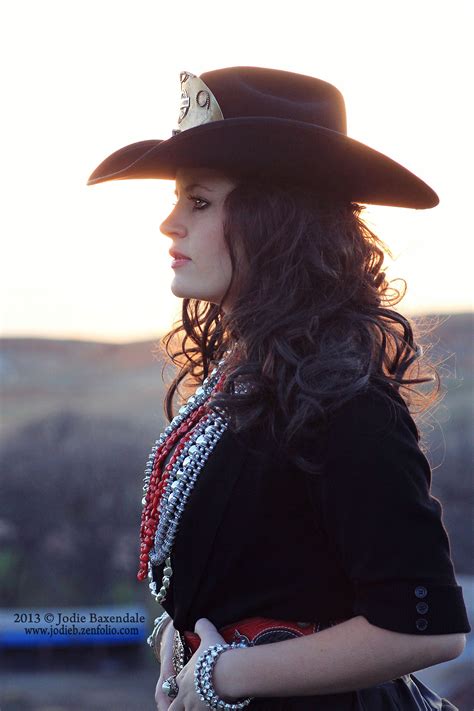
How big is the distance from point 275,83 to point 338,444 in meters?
0.94

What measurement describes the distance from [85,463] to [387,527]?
668 cm

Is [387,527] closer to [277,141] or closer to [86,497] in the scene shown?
[277,141]

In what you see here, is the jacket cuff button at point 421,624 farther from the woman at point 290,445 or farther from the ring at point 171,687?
the ring at point 171,687

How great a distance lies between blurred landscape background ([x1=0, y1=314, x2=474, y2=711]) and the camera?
5.64m

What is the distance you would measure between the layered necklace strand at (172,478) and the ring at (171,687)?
18 cm

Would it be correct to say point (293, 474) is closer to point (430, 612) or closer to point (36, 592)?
point (430, 612)

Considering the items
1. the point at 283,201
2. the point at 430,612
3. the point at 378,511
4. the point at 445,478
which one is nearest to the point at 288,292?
the point at 283,201

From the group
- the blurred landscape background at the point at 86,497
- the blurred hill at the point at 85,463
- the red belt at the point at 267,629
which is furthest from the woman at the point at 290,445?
the blurred hill at the point at 85,463

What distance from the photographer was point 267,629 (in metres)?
1.89

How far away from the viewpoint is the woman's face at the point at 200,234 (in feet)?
7.09

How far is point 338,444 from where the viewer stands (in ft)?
5.81

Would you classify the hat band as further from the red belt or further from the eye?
the red belt

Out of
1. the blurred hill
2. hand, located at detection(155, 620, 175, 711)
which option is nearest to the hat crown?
hand, located at detection(155, 620, 175, 711)

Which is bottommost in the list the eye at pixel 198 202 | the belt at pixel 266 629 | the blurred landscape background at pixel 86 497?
the blurred landscape background at pixel 86 497
